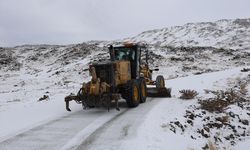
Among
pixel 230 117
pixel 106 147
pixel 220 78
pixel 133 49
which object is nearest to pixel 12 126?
pixel 106 147

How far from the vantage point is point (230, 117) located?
15094 mm

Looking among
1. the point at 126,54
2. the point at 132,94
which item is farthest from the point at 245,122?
the point at 126,54

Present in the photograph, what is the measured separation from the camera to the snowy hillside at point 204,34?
8247 cm

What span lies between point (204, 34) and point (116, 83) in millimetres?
80555

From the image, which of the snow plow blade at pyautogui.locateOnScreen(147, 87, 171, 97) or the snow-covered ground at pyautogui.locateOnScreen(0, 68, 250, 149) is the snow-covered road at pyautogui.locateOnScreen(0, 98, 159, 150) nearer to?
the snow-covered ground at pyautogui.locateOnScreen(0, 68, 250, 149)

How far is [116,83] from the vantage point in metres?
15.6

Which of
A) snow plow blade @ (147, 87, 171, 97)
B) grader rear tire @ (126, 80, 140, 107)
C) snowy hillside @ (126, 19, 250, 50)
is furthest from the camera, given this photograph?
snowy hillside @ (126, 19, 250, 50)

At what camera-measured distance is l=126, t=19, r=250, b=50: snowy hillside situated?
82.5 meters

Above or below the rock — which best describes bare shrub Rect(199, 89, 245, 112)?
above

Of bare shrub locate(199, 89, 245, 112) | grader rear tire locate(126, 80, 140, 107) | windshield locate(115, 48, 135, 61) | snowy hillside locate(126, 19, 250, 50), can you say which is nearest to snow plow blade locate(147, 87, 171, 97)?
bare shrub locate(199, 89, 245, 112)

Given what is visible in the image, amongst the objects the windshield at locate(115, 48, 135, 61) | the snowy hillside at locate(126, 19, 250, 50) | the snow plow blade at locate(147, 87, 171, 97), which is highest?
the snowy hillside at locate(126, 19, 250, 50)

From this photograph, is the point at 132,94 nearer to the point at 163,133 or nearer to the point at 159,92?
the point at 159,92

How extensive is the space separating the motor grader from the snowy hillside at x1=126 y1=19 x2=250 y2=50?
61.1 m

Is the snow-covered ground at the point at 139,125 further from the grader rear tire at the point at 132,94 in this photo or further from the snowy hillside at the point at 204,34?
the snowy hillside at the point at 204,34
